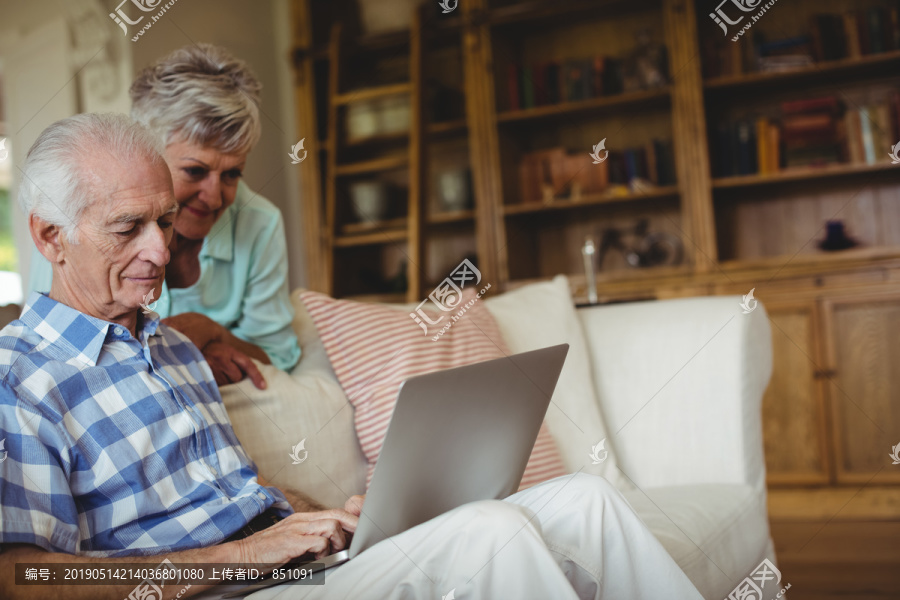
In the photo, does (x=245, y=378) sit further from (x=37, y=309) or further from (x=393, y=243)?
(x=393, y=243)

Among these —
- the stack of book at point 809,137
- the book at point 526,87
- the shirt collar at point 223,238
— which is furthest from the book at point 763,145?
the shirt collar at point 223,238

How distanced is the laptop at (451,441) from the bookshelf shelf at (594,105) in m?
2.50

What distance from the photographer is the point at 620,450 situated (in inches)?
73.0

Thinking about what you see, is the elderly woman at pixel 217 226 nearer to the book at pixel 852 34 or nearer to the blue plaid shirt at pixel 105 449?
the blue plaid shirt at pixel 105 449

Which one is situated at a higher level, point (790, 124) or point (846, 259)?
point (790, 124)

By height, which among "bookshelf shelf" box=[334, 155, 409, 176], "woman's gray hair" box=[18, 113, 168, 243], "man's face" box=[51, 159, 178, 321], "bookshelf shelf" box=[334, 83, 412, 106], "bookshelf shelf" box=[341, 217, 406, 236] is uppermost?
"bookshelf shelf" box=[334, 83, 412, 106]

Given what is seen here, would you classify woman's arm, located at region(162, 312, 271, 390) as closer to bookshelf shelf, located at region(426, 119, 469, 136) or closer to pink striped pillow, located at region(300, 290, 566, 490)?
pink striped pillow, located at region(300, 290, 566, 490)

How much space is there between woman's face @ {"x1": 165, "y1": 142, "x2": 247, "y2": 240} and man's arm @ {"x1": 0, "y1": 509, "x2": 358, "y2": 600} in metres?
0.69

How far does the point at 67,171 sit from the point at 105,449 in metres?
0.36

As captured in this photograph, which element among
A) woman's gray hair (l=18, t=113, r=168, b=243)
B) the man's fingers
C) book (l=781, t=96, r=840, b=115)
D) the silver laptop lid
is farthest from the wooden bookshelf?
woman's gray hair (l=18, t=113, r=168, b=243)

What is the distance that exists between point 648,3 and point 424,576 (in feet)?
10.4

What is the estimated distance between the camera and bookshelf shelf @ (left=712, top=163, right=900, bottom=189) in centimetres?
312

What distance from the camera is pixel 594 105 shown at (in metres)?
3.44

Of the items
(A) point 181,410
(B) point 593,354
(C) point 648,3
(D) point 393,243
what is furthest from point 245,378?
(C) point 648,3
